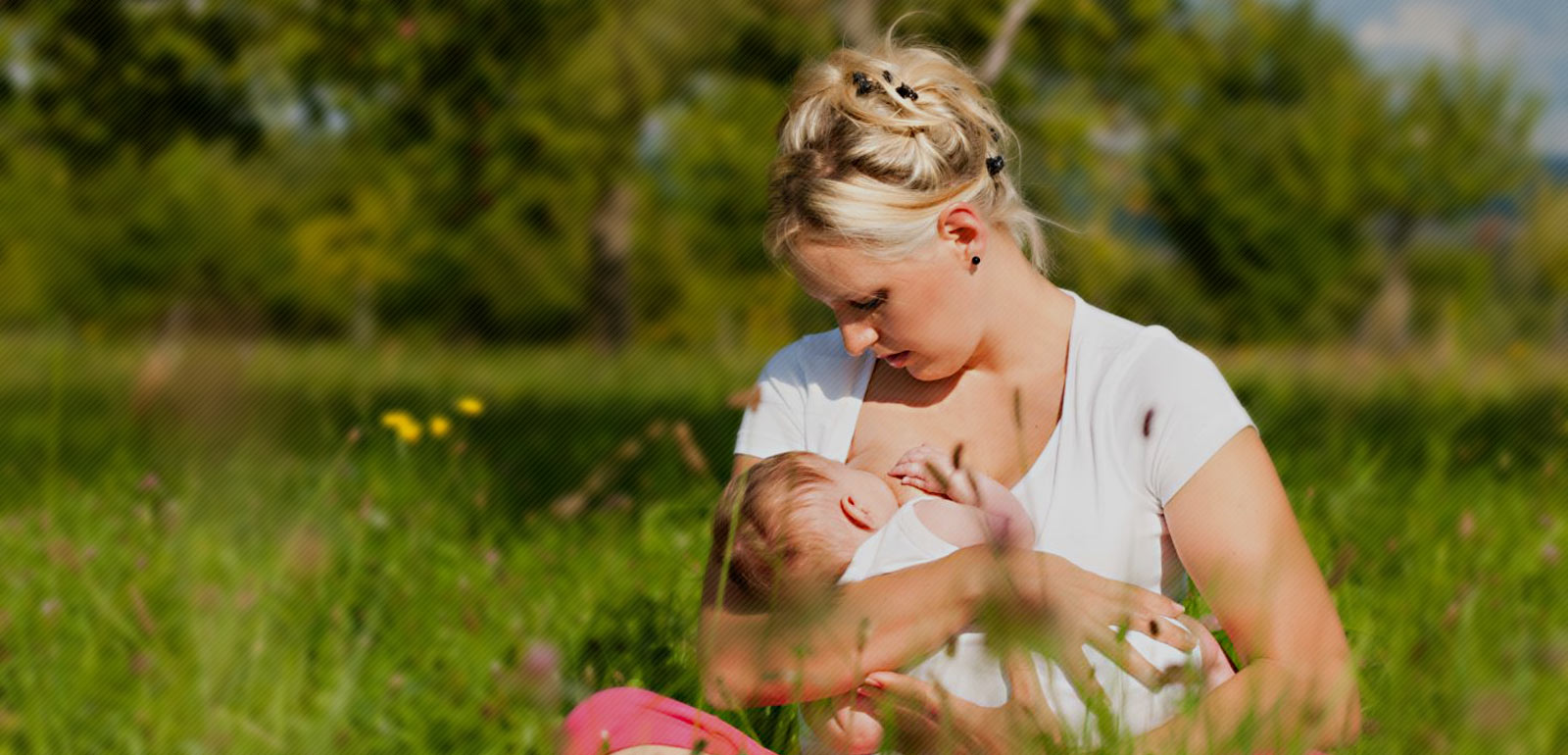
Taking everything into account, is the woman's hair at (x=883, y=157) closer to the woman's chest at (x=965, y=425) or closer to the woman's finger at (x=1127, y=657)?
the woman's chest at (x=965, y=425)

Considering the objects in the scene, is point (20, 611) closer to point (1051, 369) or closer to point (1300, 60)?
point (1051, 369)

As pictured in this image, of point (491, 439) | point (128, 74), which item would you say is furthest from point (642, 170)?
point (491, 439)

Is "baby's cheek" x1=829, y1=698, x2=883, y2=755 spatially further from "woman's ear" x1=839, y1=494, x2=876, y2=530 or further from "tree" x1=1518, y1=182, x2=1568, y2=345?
"tree" x1=1518, y1=182, x2=1568, y2=345

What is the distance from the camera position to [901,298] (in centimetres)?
223

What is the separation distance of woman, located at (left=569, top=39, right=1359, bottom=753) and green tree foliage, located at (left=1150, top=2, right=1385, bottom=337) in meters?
39.3

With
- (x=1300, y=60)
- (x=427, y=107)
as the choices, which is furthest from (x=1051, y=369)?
(x=1300, y=60)

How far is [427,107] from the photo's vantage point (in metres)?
6.77

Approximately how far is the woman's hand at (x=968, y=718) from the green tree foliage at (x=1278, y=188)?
131ft

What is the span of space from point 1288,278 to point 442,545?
4258 centimetres

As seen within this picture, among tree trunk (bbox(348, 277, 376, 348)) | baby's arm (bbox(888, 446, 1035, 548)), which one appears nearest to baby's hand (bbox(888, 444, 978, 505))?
baby's arm (bbox(888, 446, 1035, 548))

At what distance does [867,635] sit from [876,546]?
201 millimetres

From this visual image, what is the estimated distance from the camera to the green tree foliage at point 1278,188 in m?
41.2

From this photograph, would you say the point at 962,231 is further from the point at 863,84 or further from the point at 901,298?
the point at 863,84

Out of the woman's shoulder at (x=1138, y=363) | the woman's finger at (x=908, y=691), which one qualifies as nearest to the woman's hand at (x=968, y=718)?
the woman's finger at (x=908, y=691)
